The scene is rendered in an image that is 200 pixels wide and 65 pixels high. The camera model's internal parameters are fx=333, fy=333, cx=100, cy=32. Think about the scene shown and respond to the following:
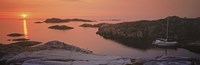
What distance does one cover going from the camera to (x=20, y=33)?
4137 mm

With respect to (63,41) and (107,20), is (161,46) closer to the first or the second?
(107,20)

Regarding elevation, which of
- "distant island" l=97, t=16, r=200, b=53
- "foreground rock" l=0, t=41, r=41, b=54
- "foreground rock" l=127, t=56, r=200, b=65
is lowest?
"foreground rock" l=127, t=56, r=200, b=65

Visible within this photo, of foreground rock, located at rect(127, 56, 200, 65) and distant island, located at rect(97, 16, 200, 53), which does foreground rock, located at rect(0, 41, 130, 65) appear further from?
distant island, located at rect(97, 16, 200, 53)

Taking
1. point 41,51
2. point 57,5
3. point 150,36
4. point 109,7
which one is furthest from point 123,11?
point 41,51

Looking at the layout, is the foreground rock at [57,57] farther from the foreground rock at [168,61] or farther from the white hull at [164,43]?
the white hull at [164,43]

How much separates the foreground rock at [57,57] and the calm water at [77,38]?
0.09 m

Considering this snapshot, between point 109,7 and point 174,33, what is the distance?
88cm

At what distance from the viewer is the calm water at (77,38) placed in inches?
162

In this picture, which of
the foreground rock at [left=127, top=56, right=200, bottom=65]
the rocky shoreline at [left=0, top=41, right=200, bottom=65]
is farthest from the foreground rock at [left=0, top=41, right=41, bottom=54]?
the foreground rock at [left=127, top=56, right=200, bottom=65]

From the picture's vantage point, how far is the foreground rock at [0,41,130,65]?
148 inches

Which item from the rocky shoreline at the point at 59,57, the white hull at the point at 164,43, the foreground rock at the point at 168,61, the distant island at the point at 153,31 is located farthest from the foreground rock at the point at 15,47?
the white hull at the point at 164,43

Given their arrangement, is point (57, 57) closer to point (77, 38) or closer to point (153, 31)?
point (77, 38)

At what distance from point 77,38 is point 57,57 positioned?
0.40 meters

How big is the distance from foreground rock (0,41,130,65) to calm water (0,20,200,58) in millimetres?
89
